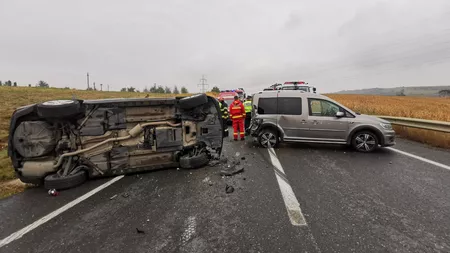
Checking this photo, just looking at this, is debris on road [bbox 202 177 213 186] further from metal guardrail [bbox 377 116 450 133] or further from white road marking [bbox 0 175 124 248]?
Answer: metal guardrail [bbox 377 116 450 133]

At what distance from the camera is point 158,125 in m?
4.73

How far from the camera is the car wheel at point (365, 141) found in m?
6.11

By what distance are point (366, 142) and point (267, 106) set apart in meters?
3.07

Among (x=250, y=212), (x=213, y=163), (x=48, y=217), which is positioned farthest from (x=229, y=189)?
(x=48, y=217)

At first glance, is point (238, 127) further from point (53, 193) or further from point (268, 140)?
point (53, 193)

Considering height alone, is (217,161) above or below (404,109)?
below

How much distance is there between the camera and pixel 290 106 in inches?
270

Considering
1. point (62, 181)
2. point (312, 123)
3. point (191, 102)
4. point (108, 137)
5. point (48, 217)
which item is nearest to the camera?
point (48, 217)

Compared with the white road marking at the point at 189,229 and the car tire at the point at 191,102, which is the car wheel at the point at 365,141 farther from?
the white road marking at the point at 189,229

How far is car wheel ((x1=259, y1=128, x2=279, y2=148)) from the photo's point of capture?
6930mm

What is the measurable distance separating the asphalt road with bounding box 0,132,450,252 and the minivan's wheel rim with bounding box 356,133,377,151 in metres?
1.29

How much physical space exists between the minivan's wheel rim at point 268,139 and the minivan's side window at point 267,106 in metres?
0.75

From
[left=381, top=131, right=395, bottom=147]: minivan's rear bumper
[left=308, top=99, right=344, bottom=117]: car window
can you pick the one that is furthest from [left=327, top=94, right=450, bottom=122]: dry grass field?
[left=308, top=99, right=344, bottom=117]: car window

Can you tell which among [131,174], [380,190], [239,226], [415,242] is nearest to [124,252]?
[239,226]
